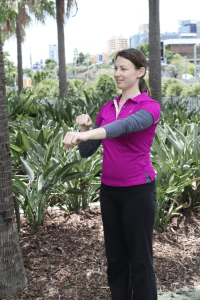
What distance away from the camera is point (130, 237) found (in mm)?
2225

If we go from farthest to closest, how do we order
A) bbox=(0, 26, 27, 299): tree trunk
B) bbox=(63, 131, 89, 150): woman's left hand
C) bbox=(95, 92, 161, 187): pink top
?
bbox=(0, 26, 27, 299): tree trunk → bbox=(95, 92, 161, 187): pink top → bbox=(63, 131, 89, 150): woman's left hand

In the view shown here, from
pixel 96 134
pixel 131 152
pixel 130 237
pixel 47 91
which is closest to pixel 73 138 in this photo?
pixel 96 134

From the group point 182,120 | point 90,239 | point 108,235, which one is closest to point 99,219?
point 90,239

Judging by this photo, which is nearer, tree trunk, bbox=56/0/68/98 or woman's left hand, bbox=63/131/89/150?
woman's left hand, bbox=63/131/89/150

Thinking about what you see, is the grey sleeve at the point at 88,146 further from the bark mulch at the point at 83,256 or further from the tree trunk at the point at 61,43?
the tree trunk at the point at 61,43

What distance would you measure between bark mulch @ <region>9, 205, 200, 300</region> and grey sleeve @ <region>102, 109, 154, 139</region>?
139 cm

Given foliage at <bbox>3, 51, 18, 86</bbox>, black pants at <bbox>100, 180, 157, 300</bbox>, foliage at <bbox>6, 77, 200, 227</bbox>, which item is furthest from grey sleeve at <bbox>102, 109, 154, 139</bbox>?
foliage at <bbox>3, 51, 18, 86</bbox>

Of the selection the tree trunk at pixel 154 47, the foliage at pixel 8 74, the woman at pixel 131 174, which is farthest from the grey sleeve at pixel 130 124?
the foliage at pixel 8 74

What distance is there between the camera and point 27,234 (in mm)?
3457

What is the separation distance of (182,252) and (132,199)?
56.9 inches

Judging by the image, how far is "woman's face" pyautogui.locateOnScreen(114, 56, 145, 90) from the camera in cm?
211

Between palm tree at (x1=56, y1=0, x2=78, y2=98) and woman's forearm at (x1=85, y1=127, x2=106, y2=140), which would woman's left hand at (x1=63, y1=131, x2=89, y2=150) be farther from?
palm tree at (x1=56, y1=0, x2=78, y2=98)

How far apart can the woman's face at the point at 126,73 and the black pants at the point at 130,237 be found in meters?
0.58

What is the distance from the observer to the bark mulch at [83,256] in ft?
9.01
